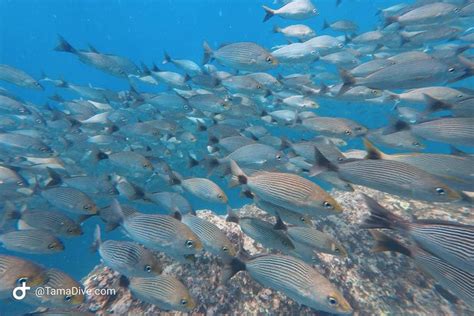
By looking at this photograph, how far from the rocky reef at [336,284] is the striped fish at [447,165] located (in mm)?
1809

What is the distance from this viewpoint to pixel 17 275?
10.9 feet

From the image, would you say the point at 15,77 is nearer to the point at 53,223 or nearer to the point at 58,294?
the point at 53,223

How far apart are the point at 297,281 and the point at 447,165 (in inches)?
82.0

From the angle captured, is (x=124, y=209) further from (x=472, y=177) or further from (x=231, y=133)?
(x=472, y=177)

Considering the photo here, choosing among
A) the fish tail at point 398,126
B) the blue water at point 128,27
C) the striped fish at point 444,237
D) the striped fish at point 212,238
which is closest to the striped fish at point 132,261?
the striped fish at point 212,238

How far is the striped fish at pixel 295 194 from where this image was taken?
346cm

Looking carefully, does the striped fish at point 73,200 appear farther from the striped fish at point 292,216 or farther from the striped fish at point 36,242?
the striped fish at point 292,216

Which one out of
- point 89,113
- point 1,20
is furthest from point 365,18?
point 1,20

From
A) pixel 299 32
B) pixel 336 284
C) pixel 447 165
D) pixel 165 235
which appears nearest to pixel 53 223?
pixel 165 235

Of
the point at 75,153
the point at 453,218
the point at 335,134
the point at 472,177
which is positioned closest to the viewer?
the point at 472,177

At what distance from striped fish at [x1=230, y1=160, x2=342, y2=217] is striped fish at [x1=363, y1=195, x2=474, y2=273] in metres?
0.72

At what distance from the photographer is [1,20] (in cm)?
9750

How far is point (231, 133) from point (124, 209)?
3.13 meters

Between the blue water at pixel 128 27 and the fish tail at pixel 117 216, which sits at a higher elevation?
the blue water at pixel 128 27
